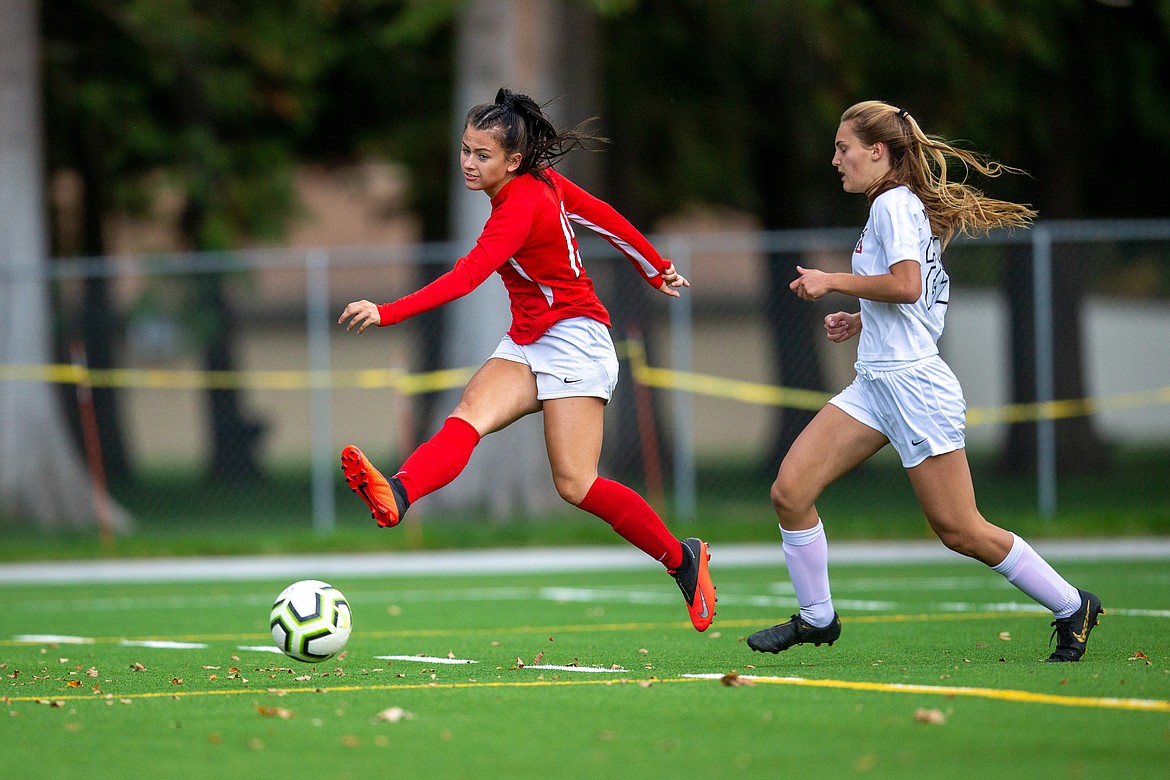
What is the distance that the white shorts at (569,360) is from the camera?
692cm

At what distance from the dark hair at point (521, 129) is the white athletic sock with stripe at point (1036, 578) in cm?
246

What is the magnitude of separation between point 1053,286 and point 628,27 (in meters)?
6.67

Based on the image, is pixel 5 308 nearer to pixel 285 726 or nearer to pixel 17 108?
pixel 17 108

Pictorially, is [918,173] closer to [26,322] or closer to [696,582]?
[696,582]

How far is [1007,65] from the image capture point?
20.7 m

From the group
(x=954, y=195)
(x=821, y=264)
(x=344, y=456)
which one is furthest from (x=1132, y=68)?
(x=344, y=456)

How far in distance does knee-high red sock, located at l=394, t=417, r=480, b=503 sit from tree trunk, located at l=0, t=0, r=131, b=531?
1093cm

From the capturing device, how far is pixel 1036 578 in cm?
645

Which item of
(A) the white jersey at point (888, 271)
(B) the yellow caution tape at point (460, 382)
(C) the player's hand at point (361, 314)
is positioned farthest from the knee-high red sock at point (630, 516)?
(B) the yellow caution tape at point (460, 382)

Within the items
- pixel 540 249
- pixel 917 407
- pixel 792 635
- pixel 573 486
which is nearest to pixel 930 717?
pixel 917 407

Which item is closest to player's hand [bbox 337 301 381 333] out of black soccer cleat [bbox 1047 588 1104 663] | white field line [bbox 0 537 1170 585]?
black soccer cleat [bbox 1047 588 1104 663]

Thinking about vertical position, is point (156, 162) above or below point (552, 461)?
above

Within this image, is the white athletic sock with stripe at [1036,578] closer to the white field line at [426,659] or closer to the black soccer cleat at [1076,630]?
the black soccer cleat at [1076,630]

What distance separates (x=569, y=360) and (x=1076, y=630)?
230 cm
